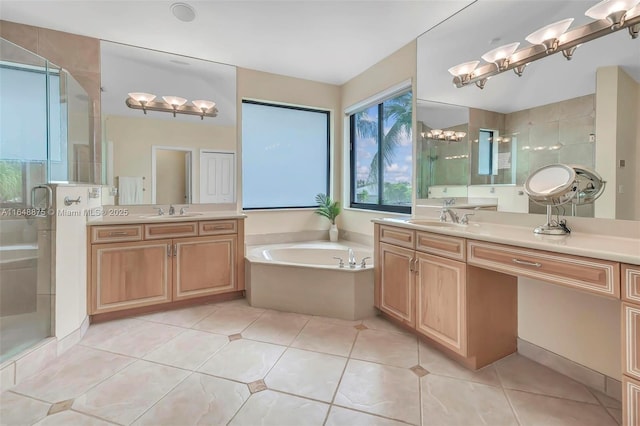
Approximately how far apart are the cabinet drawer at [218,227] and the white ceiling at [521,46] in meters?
2.16

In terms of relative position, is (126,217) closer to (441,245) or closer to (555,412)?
(441,245)

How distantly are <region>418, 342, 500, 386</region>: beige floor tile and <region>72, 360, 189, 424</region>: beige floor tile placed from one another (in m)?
1.47

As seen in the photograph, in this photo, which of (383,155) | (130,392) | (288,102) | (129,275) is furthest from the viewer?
(288,102)

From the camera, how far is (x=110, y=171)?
2.87m

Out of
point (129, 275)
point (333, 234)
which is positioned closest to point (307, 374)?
point (129, 275)

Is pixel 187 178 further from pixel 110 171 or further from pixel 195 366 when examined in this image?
pixel 195 366

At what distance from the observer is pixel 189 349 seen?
2.06 m

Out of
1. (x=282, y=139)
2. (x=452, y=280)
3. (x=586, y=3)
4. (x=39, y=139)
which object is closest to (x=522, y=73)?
(x=586, y=3)

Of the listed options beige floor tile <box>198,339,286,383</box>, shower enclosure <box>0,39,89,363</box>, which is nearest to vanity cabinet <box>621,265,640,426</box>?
beige floor tile <box>198,339,286,383</box>

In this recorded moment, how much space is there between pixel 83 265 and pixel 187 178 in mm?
1220

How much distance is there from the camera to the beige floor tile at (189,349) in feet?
6.28

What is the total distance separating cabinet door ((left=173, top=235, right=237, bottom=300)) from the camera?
2748 millimetres

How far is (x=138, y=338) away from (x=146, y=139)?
1845 mm

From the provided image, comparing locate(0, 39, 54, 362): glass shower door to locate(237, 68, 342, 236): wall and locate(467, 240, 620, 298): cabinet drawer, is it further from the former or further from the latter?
locate(467, 240, 620, 298): cabinet drawer
